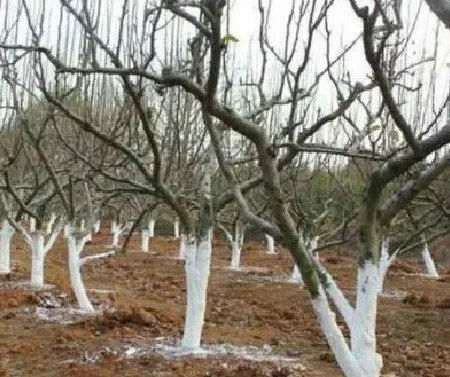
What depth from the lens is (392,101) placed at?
12.0 ft

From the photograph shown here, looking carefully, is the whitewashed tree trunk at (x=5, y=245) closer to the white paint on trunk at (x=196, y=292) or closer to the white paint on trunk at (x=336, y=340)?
the white paint on trunk at (x=196, y=292)

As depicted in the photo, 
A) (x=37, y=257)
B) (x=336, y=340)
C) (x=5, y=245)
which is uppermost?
(x=5, y=245)

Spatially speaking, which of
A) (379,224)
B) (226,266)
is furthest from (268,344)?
(226,266)

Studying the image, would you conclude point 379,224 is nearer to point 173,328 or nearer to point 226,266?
point 173,328

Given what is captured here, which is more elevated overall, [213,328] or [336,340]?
[336,340]

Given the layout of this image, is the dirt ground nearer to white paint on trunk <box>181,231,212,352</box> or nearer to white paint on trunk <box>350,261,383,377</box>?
white paint on trunk <box>181,231,212,352</box>

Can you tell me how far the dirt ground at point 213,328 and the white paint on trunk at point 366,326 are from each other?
2.30 m

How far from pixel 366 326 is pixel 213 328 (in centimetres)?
524

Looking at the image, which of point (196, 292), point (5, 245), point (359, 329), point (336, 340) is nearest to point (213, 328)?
point (196, 292)

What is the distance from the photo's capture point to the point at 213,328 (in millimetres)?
9352

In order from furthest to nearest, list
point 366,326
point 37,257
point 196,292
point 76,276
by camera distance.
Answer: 1. point 37,257
2. point 76,276
3. point 196,292
4. point 366,326

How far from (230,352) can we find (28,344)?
7.10 feet

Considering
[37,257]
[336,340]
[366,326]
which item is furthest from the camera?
[37,257]

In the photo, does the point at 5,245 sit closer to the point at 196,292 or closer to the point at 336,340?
the point at 196,292
